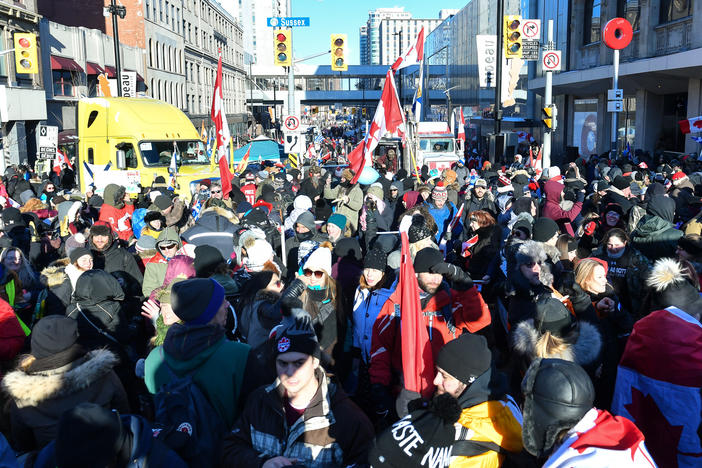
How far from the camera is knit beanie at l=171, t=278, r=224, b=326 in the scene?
10.9ft

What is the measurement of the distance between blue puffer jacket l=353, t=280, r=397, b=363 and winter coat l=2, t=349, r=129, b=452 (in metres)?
1.95

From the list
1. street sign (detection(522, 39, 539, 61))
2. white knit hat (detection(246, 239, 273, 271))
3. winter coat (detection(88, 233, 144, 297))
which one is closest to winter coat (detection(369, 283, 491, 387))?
white knit hat (detection(246, 239, 273, 271))

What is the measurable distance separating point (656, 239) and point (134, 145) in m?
13.5

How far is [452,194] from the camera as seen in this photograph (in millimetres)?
10594

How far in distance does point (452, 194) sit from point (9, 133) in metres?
26.1

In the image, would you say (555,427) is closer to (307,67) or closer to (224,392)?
(224,392)

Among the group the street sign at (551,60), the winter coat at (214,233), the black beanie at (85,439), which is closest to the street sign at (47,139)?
the winter coat at (214,233)

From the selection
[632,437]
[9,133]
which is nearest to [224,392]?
[632,437]

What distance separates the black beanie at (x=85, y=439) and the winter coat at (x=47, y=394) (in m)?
0.98

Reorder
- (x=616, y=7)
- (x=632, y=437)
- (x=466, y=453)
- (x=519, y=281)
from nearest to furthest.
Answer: (x=632, y=437) < (x=466, y=453) < (x=519, y=281) < (x=616, y=7)

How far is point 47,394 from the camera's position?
10.4 ft

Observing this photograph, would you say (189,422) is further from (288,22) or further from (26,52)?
(26,52)

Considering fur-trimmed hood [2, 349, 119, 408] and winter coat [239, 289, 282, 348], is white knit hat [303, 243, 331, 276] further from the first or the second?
fur-trimmed hood [2, 349, 119, 408]

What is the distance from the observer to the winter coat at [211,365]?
3.25 metres
